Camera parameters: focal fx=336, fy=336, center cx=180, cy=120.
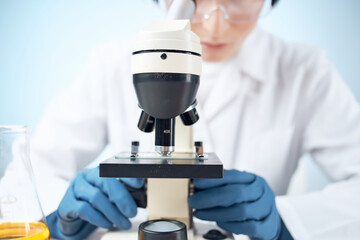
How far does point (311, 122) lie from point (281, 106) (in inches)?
6.3

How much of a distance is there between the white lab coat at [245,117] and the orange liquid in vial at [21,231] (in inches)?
33.6

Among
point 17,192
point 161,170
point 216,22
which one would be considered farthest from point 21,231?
point 216,22

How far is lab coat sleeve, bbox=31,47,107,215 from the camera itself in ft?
4.83

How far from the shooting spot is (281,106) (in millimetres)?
1560

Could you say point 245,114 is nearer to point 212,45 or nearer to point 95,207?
point 212,45

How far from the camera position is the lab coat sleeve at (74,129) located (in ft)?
A: 4.83

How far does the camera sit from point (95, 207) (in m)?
0.88

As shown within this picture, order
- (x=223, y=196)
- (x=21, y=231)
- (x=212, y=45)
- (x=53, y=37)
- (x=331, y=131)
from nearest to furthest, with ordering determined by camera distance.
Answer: (x=21, y=231)
(x=223, y=196)
(x=212, y=45)
(x=331, y=131)
(x=53, y=37)

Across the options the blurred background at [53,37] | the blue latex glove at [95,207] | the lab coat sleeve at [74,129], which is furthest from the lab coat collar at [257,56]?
the blue latex glove at [95,207]

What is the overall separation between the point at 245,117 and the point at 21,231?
3.73 ft

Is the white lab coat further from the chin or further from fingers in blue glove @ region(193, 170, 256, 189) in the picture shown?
fingers in blue glove @ region(193, 170, 256, 189)

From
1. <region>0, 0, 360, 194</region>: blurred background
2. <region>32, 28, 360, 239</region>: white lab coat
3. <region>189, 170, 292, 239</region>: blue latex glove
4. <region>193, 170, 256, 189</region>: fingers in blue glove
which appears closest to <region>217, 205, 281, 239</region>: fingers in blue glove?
<region>189, 170, 292, 239</region>: blue latex glove

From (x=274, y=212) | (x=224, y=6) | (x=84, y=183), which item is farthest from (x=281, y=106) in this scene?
(x=84, y=183)

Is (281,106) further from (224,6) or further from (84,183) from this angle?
(84,183)
